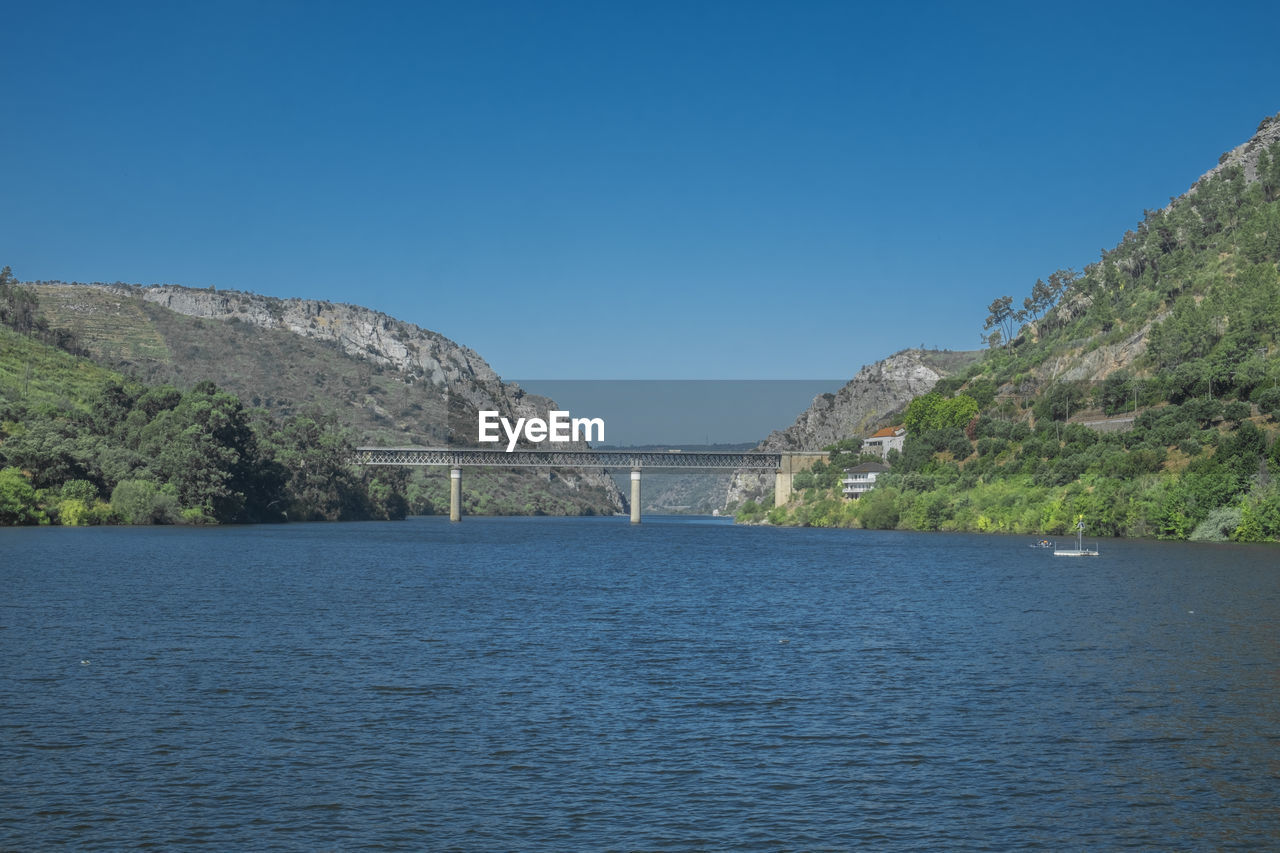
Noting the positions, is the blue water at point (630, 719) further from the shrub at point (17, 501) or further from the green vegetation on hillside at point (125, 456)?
the green vegetation on hillside at point (125, 456)

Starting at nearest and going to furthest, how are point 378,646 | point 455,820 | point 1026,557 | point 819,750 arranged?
point 455,820 < point 819,750 < point 378,646 < point 1026,557

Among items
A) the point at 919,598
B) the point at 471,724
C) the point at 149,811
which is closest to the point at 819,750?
the point at 471,724

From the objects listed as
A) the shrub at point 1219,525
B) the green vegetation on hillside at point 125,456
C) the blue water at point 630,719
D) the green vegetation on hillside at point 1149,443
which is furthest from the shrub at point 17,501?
the shrub at point 1219,525

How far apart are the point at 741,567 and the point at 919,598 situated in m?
29.4

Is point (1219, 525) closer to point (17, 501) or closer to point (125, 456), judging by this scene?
point (17, 501)

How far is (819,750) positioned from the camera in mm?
28500

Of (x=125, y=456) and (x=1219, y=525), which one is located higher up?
(x=125, y=456)

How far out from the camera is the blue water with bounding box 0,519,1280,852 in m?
22.7

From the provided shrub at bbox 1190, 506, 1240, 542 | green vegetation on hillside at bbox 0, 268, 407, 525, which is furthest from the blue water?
green vegetation on hillside at bbox 0, 268, 407, 525

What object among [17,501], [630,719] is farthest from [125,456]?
[630,719]

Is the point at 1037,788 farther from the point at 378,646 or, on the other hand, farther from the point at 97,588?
the point at 97,588

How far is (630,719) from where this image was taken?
104 feet

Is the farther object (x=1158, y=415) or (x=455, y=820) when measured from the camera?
(x=1158, y=415)

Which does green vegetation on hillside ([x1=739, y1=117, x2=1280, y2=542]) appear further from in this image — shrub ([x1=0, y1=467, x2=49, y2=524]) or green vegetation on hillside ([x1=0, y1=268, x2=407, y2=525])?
shrub ([x1=0, y1=467, x2=49, y2=524])
